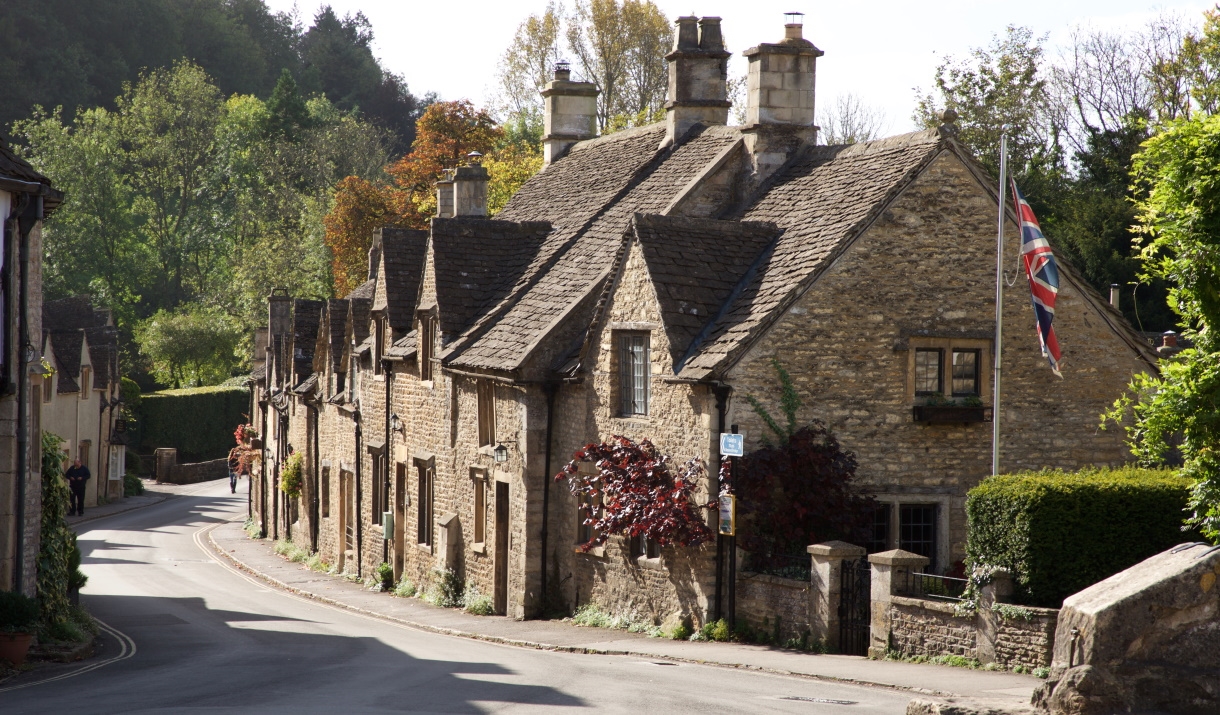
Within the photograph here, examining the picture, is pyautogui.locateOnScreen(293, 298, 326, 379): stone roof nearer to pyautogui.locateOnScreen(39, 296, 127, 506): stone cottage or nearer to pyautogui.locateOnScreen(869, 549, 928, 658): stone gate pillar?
pyautogui.locateOnScreen(39, 296, 127, 506): stone cottage

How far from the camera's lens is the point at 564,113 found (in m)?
35.7

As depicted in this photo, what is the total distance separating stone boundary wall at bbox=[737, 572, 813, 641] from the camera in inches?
680

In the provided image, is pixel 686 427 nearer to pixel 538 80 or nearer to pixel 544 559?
pixel 544 559

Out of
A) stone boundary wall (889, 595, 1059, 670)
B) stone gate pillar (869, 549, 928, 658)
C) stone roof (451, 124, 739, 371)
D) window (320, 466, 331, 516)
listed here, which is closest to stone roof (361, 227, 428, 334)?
stone roof (451, 124, 739, 371)

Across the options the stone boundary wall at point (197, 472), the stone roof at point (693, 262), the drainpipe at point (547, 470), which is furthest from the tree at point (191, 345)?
the stone roof at point (693, 262)

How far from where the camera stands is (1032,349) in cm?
2014

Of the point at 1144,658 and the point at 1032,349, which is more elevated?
the point at 1032,349

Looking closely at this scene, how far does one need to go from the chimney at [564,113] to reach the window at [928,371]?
17330 millimetres

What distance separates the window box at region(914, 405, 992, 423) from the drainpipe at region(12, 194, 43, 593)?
1248cm

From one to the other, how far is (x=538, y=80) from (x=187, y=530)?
81.9 feet

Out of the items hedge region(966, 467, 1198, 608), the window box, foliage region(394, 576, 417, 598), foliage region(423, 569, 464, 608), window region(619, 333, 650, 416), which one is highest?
window region(619, 333, 650, 416)

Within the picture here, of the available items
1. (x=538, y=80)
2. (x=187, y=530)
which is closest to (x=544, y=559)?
(x=187, y=530)

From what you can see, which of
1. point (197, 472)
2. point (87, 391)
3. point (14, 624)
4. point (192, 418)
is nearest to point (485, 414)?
point (14, 624)

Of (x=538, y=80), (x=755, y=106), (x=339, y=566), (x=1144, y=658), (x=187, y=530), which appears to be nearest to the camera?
(x=1144, y=658)
